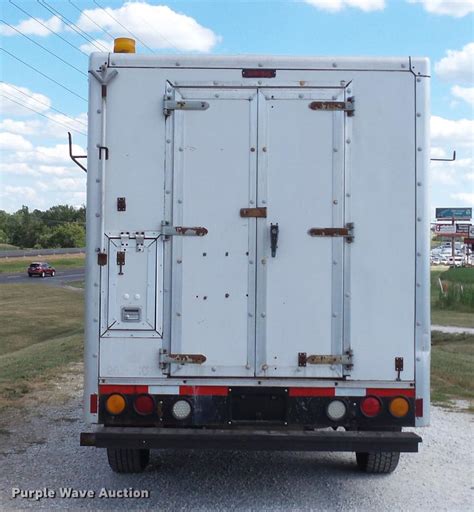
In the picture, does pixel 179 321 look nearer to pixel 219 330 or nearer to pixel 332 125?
pixel 219 330

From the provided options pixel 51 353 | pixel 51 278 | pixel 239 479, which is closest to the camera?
pixel 239 479

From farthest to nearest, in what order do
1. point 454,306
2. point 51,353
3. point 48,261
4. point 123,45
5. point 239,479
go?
point 48,261 → point 454,306 → point 51,353 → point 239,479 → point 123,45

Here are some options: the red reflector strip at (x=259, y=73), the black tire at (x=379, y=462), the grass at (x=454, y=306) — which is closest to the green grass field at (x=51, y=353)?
the black tire at (x=379, y=462)

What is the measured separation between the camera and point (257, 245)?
17.4 feet

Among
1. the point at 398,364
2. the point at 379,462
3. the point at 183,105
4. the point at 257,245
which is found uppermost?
the point at 183,105

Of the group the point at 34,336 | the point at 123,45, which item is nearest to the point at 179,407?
the point at 123,45

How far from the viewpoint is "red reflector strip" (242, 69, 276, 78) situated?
5.33 meters

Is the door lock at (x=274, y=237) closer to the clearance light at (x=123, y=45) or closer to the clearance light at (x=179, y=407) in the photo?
the clearance light at (x=179, y=407)

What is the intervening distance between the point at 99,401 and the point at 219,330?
96 cm

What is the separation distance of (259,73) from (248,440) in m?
2.51

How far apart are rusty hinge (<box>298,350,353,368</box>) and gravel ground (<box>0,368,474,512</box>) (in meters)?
1.08

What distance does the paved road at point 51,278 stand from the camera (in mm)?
51444

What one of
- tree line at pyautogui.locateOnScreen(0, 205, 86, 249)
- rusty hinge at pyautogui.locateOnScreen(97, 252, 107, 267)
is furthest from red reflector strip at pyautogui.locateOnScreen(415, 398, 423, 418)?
tree line at pyautogui.locateOnScreen(0, 205, 86, 249)

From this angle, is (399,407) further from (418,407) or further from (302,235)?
(302,235)
